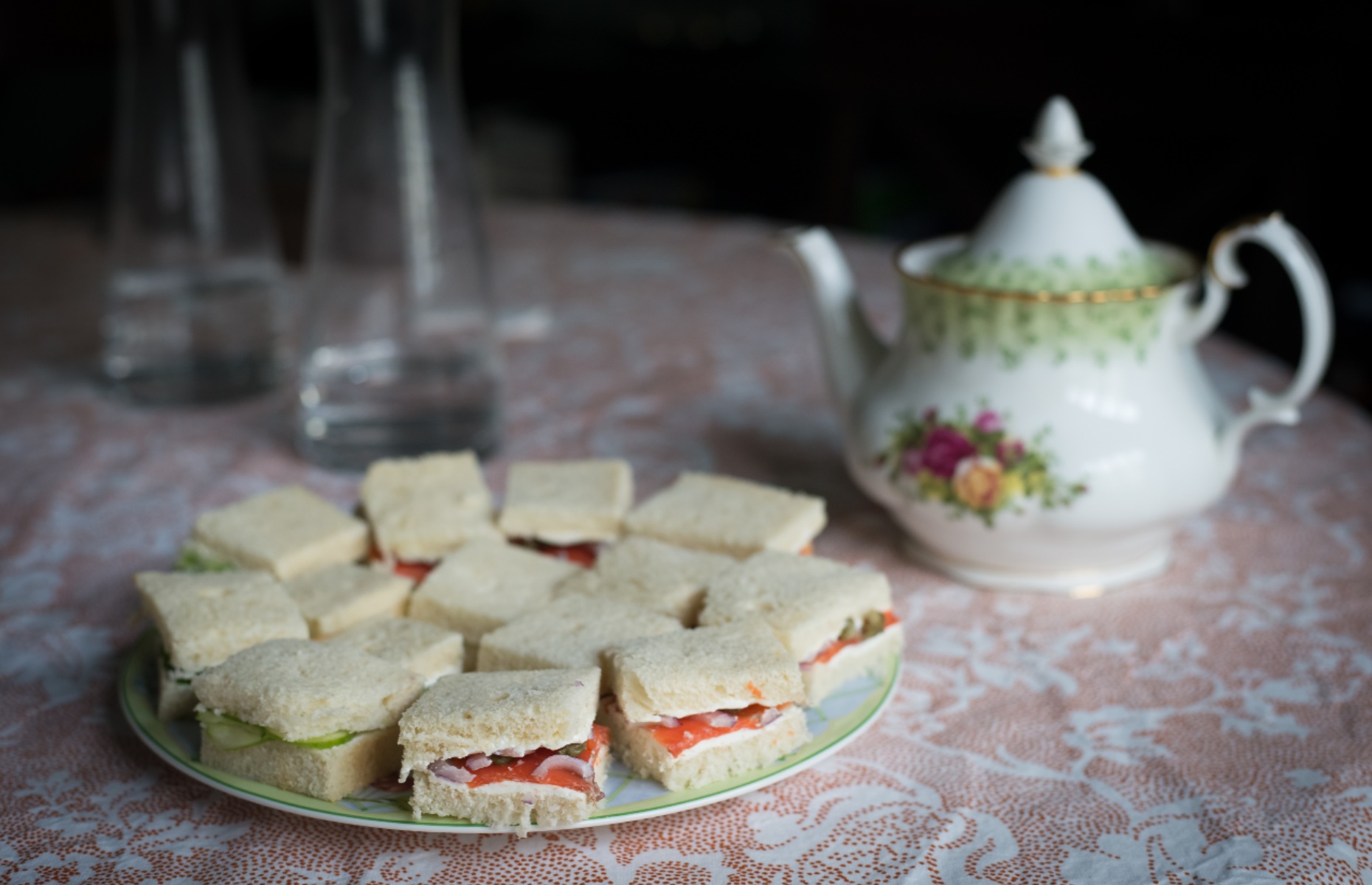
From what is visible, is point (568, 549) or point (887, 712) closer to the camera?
point (887, 712)

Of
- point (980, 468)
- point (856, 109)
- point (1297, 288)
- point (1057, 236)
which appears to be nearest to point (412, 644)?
point (980, 468)

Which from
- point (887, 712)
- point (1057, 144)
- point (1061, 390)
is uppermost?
point (1057, 144)

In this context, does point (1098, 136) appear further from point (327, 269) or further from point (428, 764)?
point (428, 764)

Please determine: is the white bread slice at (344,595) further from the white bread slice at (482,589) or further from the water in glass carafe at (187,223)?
the water in glass carafe at (187,223)

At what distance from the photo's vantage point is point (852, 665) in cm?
69

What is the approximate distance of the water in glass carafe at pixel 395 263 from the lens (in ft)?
3.29

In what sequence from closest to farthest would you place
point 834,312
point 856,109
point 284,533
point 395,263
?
1. point 284,533
2. point 834,312
3. point 395,263
4. point 856,109

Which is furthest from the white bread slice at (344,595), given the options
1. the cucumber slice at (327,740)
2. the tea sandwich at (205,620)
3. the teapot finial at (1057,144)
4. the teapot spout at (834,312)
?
the teapot finial at (1057,144)

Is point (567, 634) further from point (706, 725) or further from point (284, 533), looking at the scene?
point (284, 533)

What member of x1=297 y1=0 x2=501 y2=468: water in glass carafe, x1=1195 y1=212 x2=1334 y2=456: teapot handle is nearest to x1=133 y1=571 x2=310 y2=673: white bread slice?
x1=297 y1=0 x2=501 y2=468: water in glass carafe

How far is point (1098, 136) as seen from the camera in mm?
2525

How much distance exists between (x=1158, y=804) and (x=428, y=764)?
35cm

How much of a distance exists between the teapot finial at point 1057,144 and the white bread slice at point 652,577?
33 cm

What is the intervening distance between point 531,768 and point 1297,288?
0.56 m
